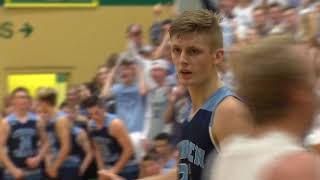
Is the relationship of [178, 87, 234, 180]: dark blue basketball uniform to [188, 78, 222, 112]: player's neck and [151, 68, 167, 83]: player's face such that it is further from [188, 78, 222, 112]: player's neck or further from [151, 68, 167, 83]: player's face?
[151, 68, 167, 83]: player's face

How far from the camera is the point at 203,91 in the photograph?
365 cm

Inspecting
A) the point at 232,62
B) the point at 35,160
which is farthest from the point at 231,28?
the point at 232,62

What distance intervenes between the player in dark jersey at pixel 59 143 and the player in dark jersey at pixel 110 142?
0.53 metres

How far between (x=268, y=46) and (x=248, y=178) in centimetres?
36

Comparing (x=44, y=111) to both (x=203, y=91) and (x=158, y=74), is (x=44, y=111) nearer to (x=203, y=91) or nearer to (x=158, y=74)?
(x=158, y=74)

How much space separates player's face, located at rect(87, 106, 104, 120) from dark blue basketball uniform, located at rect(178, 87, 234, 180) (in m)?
5.24

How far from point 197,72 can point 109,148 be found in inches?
213

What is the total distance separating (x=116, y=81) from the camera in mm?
10734

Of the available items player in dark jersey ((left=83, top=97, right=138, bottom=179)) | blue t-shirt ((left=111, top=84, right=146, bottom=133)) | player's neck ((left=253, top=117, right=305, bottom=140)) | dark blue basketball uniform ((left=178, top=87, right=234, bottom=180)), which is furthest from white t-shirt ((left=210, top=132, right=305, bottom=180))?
blue t-shirt ((left=111, top=84, right=146, bottom=133))

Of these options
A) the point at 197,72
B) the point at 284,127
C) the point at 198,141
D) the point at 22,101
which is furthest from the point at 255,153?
the point at 22,101

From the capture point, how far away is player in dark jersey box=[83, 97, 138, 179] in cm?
874

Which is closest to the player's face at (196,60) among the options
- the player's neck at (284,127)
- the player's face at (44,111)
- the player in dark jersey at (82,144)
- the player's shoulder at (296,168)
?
the player's neck at (284,127)

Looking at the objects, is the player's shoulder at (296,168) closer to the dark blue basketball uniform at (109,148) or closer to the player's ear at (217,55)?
the player's ear at (217,55)

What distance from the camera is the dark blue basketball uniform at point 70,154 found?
31.3ft
